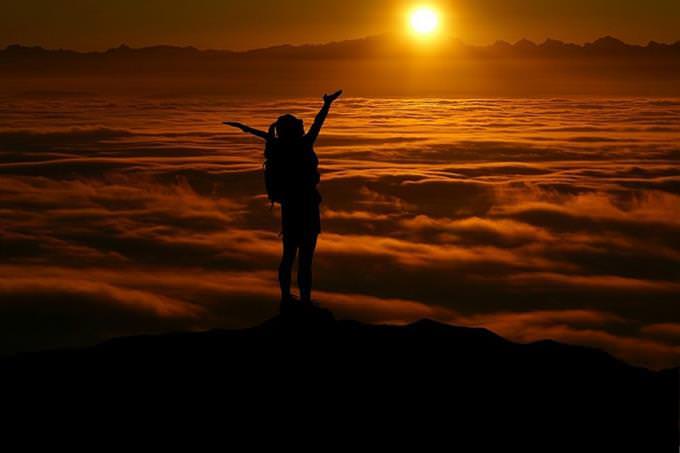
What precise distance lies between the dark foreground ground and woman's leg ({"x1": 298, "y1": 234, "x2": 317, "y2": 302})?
0.25 m

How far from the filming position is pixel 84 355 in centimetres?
1127

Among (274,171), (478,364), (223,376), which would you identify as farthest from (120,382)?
(478,364)

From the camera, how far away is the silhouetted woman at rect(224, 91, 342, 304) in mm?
9891

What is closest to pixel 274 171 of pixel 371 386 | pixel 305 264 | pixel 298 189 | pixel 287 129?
pixel 298 189

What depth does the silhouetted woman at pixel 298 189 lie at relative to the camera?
9.89m

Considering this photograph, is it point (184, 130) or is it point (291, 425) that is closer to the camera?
point (291, 425)

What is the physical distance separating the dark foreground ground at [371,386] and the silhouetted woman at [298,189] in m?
0.53

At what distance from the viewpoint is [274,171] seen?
10.0 metres

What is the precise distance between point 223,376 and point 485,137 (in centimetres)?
12093

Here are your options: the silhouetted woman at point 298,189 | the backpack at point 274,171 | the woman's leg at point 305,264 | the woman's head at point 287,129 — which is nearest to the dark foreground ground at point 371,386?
the woman's leg at point 305,264

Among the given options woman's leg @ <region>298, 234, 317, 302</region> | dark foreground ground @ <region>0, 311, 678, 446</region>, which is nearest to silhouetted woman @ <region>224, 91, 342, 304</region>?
woman's leg @ <region>298, 234, 317, 302</region>

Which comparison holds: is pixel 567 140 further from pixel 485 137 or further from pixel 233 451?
pixel 233 451

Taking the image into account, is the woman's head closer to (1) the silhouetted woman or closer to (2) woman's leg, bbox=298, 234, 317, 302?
(1) the silhouetted woman

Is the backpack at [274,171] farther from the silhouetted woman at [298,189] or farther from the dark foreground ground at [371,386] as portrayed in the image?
the dark foreground ground at [371,386]
